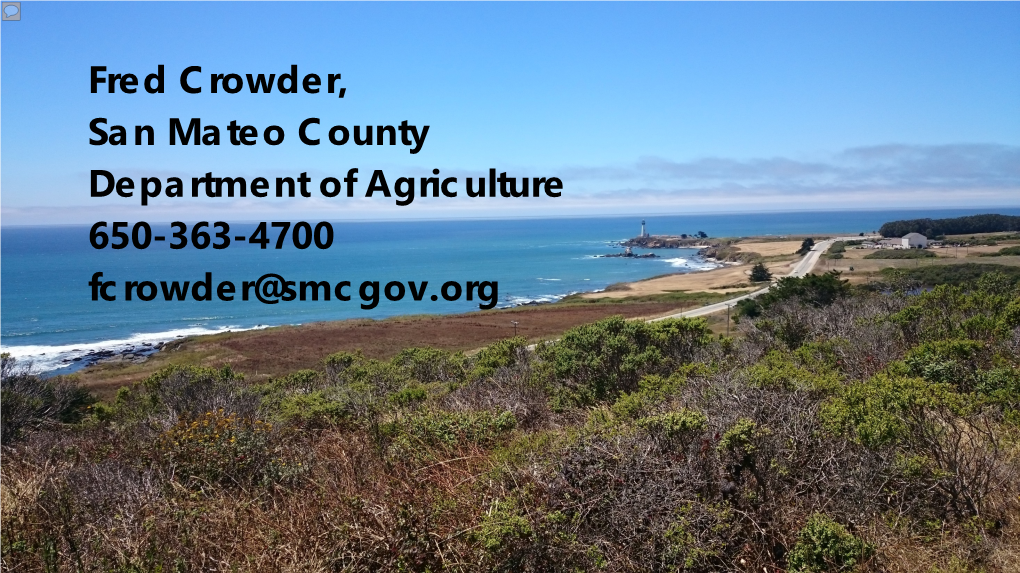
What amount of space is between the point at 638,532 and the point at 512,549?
0.96 meters

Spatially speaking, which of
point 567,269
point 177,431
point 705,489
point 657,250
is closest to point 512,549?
point 705,489

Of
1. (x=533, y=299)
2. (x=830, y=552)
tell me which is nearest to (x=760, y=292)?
(x=533, y=299)

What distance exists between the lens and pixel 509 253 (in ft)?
554

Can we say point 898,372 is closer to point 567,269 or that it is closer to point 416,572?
point 416,572

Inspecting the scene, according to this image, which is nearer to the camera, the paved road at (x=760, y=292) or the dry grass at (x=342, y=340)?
the dry grass at (x=342, y=340)

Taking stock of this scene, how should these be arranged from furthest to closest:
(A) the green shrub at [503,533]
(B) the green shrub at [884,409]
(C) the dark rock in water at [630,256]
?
(C) the dark rock in water at [630,256] < (B) the green shrub at [884,409] < (A) the green shrub at [503,533]

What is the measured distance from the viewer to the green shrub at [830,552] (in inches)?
168

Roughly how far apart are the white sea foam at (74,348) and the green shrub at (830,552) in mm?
50088

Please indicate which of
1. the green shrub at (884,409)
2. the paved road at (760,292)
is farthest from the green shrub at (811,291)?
the green shrub at (884,409)

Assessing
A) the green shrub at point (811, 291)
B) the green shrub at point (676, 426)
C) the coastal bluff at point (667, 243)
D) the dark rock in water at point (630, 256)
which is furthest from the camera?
the coastal bluff at point (667, 243)

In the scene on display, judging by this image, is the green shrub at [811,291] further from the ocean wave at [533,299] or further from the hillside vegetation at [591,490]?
the ocean wave at [533,299]

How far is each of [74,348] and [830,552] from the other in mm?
59927

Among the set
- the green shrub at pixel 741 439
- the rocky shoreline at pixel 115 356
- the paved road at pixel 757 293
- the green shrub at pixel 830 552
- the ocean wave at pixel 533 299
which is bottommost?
the rocky shoreline at pixel 115 356

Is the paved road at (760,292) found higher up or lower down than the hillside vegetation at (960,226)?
lower down
